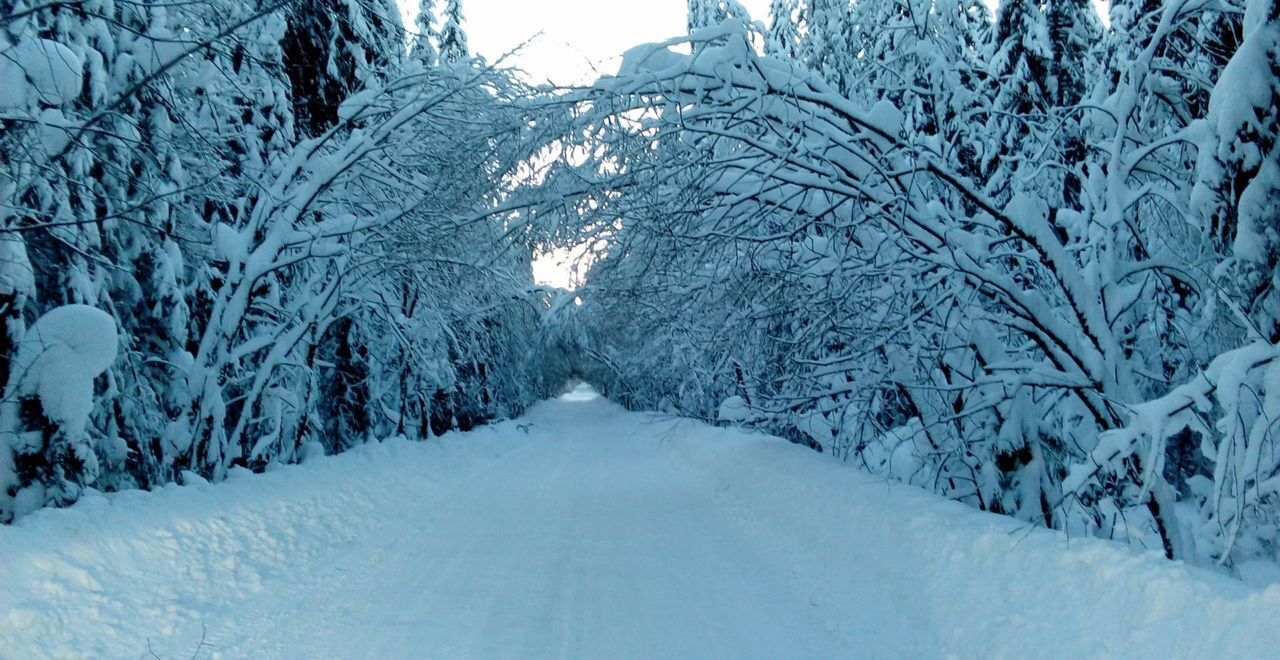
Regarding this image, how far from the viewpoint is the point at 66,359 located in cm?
670

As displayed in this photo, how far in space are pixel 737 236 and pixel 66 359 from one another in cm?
577

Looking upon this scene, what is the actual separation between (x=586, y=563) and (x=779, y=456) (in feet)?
16.8

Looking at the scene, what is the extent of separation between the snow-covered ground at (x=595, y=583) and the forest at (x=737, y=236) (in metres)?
0.69

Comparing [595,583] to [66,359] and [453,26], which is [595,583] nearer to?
[66,359]

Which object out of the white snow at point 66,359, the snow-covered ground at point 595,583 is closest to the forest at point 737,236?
the white snow at point 66,359

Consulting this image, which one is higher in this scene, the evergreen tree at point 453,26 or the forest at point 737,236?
the evergreen tree at point 453,26

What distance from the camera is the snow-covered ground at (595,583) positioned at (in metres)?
4.49

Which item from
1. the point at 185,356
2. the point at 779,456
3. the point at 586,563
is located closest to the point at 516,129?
the point at 586,563

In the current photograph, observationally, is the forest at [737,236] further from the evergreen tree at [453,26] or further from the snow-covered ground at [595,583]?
the evergreen tree at [453,26]

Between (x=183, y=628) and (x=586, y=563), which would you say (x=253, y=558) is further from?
(x=586, y=563)

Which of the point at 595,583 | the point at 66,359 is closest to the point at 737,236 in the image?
the point at 595,583

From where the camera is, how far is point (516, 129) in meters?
6.79

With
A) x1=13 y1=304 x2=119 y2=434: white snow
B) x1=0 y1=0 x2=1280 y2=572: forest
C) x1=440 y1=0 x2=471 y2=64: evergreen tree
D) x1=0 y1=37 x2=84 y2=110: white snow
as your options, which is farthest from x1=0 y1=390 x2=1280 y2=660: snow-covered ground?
x1=440 y1=0 x2=471 y2=64: evergreen tree

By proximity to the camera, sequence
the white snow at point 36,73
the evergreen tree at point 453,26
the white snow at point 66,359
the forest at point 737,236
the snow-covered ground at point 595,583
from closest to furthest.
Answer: the snow-covered ground at point 595,583, the forest at point 737,236, the white snow at point 36,73, the white snow at point 66,359, the evergreen tree at point 453,26
